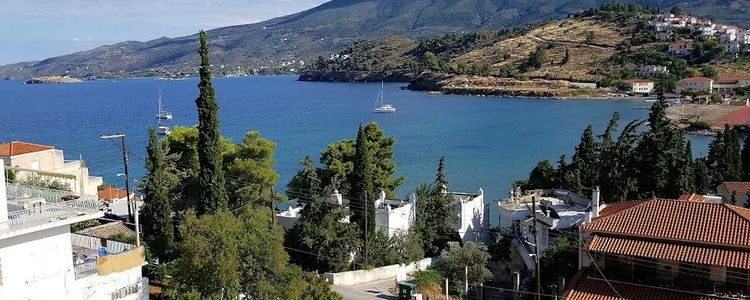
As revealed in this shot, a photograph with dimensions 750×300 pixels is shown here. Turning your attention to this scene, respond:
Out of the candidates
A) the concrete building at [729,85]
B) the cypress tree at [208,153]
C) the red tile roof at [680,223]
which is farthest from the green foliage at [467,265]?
the concrete building at [729,85]

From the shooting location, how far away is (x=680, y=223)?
15.8 meters

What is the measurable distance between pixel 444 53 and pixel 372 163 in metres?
145

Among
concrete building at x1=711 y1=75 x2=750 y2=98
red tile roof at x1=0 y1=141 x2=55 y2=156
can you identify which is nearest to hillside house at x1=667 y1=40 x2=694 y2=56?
concrete building at x1=711 y1=75 x2=750 y2=98

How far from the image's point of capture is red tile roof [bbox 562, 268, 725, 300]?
14980mm

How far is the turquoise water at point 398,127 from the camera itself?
2079 inches

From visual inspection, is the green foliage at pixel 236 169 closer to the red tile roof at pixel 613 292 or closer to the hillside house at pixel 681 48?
the red tile roof at pixel 613 292

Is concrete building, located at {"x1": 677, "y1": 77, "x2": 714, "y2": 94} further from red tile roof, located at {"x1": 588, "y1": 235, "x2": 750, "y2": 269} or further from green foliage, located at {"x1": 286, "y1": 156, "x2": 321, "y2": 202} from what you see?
red tile roof, located at {"x1": 588, "y1": 235, "x2": 750, "y2": 269}

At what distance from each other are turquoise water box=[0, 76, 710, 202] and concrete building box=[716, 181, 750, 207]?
43.8 ft

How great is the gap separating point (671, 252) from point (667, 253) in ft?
0.31

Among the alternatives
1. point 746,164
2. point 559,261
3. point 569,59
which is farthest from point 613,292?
point 569,59

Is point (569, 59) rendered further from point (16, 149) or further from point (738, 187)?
point (16, 149)

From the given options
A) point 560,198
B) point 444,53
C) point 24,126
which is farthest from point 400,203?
point 444,53

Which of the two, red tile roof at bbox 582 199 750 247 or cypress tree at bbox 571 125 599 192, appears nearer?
red tile roof at bbox 582 199 750 247

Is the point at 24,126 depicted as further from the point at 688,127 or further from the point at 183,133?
the point at 688,127
